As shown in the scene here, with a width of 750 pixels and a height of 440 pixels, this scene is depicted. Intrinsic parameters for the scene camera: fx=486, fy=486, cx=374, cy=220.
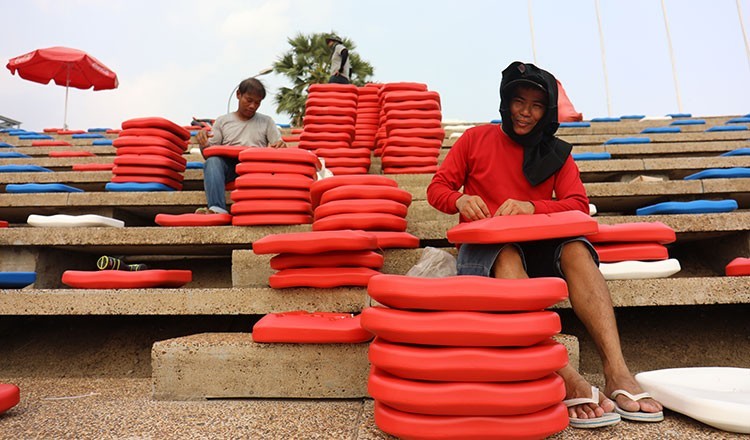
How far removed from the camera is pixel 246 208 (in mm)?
3029

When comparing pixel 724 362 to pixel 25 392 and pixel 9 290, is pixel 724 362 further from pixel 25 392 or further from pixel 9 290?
pixel 9 290

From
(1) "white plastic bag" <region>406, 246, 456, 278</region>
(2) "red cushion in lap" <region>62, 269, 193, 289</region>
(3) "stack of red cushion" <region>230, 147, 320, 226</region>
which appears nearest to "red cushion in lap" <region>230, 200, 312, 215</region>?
(3) "stack of red cushion" <region>230, 147, 320, 226</region>

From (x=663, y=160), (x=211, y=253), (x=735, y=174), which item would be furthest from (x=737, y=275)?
(x=211, y=253)

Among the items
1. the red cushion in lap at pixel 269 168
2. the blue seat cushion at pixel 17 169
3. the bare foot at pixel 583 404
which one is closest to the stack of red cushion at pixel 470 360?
the bare foot at pixel 583 404

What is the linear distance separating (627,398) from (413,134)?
2972 mm

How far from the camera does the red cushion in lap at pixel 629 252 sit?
2344 mm

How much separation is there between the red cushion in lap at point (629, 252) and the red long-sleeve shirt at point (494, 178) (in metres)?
0.33

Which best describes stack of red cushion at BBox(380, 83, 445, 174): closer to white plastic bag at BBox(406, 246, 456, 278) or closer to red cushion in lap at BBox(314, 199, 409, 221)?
red cushion in lap at BBox(314, 199, 409, 221)

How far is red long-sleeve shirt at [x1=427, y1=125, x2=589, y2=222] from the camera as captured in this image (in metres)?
2.16

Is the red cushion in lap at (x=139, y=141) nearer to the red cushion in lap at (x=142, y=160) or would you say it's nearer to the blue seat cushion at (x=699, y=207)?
the red cushion in lap at (x=142, y=160)

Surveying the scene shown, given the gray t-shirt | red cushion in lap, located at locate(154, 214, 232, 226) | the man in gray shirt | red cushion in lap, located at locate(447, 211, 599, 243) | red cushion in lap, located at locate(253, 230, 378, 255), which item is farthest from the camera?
the gray t-shirt

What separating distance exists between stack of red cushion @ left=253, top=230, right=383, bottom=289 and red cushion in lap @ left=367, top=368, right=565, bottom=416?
950 mm

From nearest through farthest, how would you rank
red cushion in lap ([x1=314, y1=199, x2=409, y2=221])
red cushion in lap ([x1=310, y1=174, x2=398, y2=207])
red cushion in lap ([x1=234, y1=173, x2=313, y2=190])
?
red cushion in lap ([x1=314, y1=199, x2=409, y2=221]) < red cushion in lap ([x1=310, y1=174, x2=398, y2=207]) < red cushion in lap ([x1=234, y1=173, x2=313, y2=190])

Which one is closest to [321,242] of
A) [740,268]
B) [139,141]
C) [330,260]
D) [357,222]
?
[330,260]
